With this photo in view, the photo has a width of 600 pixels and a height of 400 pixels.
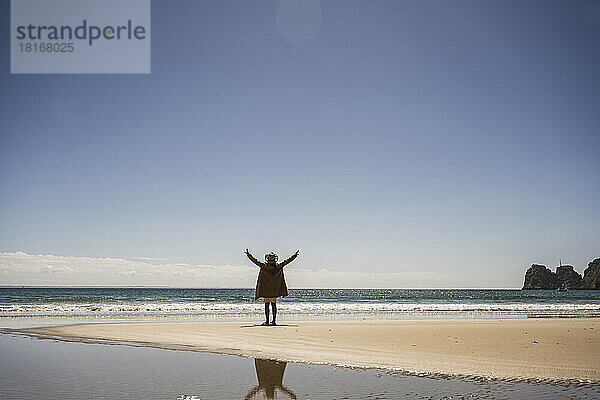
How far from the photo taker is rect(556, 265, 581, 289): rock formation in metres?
155

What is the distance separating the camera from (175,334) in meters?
14.5

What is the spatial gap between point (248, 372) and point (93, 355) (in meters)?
3.77

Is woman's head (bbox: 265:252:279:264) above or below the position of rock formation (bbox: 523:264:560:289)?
above

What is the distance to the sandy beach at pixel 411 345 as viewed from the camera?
348 inches

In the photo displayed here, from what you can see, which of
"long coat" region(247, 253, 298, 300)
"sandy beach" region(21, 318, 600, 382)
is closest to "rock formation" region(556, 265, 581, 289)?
"sandy beach" region(21, 318, 600, 382)

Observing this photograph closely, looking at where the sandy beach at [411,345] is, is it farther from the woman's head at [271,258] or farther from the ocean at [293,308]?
Result: the ocean at [293,308]

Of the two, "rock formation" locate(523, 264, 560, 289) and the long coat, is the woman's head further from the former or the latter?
"rock formation" locate(523, 264, 560, 289)

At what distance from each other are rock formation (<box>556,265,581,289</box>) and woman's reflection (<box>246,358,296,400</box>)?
6531 inches

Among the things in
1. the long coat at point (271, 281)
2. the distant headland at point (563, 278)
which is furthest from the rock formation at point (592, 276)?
the long coat at point (271, 281)

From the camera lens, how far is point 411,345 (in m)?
12.1

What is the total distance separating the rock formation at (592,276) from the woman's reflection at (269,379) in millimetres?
158652

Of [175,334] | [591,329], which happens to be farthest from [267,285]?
[591,329]

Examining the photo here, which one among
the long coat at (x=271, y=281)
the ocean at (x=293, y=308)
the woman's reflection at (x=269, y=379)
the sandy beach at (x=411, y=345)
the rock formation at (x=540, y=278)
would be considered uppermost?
the long coat at (x=271, y=281)

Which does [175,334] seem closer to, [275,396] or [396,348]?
[396,348]
